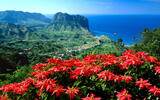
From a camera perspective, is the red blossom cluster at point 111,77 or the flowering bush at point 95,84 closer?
the flowering bush at point 95,84

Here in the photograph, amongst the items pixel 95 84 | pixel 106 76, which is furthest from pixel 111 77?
pixel 95 84

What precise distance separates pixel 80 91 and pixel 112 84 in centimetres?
83

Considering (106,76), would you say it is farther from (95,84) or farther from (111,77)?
(95,84)

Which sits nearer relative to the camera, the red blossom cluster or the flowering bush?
the flowering bush

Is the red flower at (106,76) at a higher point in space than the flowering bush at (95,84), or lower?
higher

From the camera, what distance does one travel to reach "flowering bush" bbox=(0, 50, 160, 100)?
4.59m

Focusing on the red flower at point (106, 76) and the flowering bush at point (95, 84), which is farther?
the red flower at point (106, 76)

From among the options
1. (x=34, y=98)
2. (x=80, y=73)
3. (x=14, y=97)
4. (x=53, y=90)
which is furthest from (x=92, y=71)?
(x=14, y=97)

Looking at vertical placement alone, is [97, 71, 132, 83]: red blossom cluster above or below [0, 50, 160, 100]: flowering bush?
above

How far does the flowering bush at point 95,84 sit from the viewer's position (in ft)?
15.0

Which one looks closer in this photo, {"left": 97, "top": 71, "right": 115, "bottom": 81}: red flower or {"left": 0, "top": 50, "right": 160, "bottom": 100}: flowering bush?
{"left": 0, "top": 50, "right": 160, "bottom": 100}: flowering bush

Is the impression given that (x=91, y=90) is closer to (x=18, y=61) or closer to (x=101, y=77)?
(x=101, y=77)

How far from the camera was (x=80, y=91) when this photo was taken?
493 centimetres

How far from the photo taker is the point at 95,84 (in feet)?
16.6
